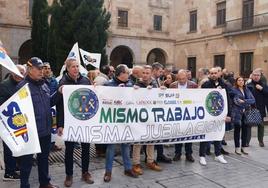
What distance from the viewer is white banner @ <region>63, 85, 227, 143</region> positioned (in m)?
5.15

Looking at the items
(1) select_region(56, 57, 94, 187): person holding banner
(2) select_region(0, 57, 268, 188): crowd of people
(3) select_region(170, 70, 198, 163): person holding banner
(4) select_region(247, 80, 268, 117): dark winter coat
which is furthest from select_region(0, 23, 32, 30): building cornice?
(1) select_region(56, 57, 94, 187): person holding banner

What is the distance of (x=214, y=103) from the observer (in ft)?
21.6

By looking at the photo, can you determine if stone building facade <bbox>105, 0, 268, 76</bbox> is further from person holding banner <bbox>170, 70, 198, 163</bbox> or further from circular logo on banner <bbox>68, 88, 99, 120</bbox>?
circular logo on banner <bbox>68, 88, 99, 120</bbox>

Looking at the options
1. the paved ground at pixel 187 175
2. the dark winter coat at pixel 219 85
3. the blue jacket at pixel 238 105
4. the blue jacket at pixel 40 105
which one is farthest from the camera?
the blue jacket at pixel 238 105

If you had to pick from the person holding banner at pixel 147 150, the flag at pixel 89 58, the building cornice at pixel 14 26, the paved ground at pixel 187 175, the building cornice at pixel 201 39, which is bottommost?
the paved ground at pixel 187 175

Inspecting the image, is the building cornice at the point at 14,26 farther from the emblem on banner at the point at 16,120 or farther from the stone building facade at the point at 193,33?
the emblem on banner at the point at 16,120

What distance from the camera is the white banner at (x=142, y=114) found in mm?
5152

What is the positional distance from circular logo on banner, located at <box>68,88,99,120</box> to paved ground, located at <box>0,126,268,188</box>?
3.64 ft

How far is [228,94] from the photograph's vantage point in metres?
6.88

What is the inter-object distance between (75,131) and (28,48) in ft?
84.3

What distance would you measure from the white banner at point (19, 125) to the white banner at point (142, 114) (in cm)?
90

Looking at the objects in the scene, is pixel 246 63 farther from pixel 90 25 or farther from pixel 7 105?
pixel 7 105

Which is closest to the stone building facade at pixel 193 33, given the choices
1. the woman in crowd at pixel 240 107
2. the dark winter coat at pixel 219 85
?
the woman in crowd at pixel 240 107

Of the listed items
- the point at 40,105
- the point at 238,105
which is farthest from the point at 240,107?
the point at 40,105
